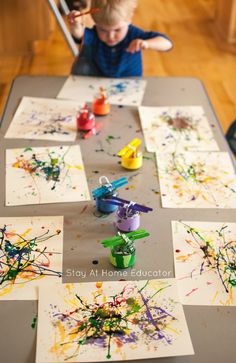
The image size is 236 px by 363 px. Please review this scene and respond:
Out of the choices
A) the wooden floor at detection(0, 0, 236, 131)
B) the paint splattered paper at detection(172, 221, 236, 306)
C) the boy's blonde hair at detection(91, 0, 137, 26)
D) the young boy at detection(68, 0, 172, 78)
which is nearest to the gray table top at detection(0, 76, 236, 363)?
the paint splattered paper at detection(172, 221, 236, 306)

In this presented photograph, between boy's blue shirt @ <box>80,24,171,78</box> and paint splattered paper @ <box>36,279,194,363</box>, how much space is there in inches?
40.7

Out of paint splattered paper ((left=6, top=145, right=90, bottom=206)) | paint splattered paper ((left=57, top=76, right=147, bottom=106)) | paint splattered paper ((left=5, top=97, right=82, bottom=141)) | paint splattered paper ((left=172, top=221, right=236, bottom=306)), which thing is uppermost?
paint splattered paper ((left=172, top=221, right=236, bottom=306))

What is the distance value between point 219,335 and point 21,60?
9.00ft

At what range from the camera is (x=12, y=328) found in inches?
34.9

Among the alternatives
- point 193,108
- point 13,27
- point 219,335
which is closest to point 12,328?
point 219,335

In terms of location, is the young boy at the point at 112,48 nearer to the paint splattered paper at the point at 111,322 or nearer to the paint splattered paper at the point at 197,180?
the paint splattered paper at the point at 197,180

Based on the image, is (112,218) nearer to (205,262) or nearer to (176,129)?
(205,262)

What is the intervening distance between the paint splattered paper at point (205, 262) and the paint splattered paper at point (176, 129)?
35cm

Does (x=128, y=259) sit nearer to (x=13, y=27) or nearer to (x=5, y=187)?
(x=5, y=187)

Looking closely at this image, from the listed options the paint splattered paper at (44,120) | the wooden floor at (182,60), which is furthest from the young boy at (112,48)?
the wooden floor at (182,60)

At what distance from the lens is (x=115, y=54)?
183 cm

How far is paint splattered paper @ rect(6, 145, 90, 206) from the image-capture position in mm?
1205

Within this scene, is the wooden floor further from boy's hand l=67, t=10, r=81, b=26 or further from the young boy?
boy's hand l=67, t=10, r=81, b=26

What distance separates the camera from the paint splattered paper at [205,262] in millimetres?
962
